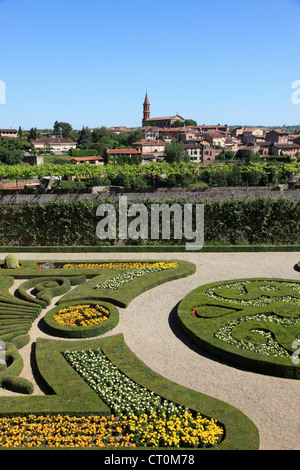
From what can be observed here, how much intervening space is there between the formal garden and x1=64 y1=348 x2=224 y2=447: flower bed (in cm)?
2

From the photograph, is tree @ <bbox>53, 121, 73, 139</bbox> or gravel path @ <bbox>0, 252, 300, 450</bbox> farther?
tree @ <bbox>53, 121, 73, 139</bbox>

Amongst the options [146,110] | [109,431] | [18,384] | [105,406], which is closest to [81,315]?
[18,384]

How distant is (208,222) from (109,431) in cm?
1989

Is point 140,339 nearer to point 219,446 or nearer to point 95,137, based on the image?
point 219,446

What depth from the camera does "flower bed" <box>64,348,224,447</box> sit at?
9938 millimetres

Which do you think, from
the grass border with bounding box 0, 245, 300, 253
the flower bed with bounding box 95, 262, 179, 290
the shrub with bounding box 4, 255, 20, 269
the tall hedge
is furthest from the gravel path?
the shrub with bounding box 4, 255, 20, 269

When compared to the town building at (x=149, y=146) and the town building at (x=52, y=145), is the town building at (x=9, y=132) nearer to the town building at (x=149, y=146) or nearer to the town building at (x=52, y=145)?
the town building at (x=52, y=145)

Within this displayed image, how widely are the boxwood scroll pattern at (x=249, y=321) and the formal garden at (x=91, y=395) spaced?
65cm

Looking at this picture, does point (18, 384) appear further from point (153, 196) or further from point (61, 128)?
point (61, 128)

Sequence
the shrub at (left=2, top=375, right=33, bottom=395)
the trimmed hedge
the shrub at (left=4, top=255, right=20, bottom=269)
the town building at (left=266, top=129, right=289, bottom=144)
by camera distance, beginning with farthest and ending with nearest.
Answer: the town building at (left=266, top=129, right=289, bottom=144) < the shrub at (left=4, top=255, right=20, bottom=269) < the trimmed hedge < the shrub at (left=2, top=375, right=33, bottom=395)

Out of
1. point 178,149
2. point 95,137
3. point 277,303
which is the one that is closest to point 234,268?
point 277,303

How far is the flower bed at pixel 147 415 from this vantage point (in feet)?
32.6

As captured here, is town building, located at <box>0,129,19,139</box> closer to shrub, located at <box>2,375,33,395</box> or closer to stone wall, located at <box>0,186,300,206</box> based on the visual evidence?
stone wall, located at <box>0,186,300,206</box>

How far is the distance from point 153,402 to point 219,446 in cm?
218
